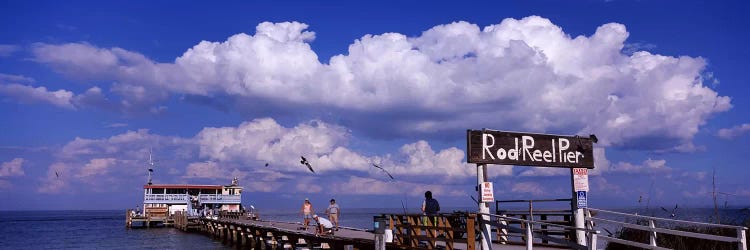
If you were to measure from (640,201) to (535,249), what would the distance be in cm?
473

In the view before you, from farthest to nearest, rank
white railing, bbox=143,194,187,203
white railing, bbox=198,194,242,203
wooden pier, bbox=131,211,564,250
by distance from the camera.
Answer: white railing, bbox=143,194,187,203, white railing, bbox=198,194,242,203, wooden pier, bbox=131,211,564,250

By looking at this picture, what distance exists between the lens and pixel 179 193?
65875mm

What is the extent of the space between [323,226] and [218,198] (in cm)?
4320

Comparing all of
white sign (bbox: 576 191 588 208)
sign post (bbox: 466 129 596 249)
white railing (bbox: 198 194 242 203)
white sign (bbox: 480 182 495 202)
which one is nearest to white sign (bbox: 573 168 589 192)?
sign post (bbox: 466 129 596 249)

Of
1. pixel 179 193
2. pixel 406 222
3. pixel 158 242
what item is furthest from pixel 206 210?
pixel 406 222

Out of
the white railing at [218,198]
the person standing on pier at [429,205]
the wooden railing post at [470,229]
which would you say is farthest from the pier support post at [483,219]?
the white railing at [218,198]

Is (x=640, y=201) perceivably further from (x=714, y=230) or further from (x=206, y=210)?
(x=206, y=210)

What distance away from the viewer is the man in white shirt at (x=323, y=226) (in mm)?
23391

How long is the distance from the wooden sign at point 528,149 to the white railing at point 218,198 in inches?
2141

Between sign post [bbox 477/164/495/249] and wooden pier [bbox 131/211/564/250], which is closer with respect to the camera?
sign post [bbox 477/164/495/249]

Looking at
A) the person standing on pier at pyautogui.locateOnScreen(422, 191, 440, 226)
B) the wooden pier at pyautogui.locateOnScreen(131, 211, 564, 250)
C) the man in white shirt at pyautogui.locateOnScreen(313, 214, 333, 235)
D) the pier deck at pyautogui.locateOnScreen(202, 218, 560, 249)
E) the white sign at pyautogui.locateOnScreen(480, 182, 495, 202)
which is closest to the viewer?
the white sign at pyautogui.locateOnScreen(480, 182, 495, 202)

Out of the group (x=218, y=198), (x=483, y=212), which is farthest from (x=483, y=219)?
(x=218, y=198)

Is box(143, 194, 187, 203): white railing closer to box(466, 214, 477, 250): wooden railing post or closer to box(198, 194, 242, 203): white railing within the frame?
box(198, 194, 242, 203): white railing

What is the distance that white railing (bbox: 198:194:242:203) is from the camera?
63.6 m
